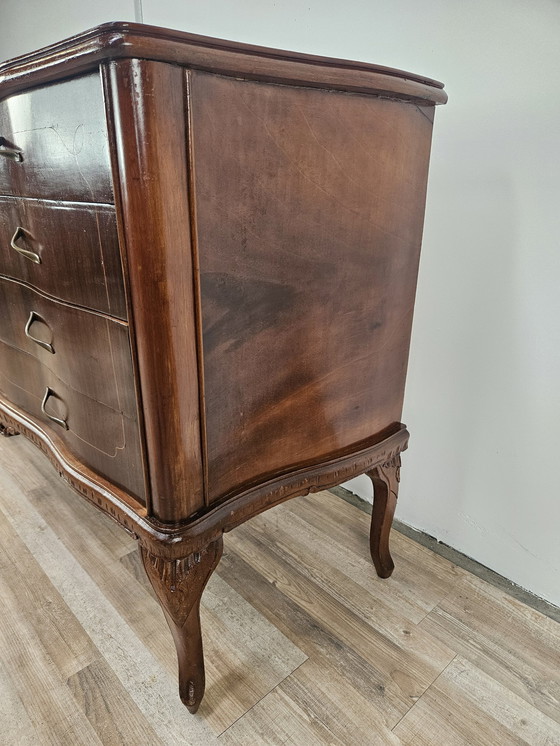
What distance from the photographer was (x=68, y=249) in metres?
0.72

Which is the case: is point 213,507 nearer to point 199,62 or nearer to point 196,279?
point 196,279

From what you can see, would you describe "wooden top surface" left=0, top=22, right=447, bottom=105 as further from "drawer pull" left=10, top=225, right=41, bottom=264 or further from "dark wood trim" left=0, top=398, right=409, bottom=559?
"dark wood trim" left=0, top=398, right=409, bottom=559

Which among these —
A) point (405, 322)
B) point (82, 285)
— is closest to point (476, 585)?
point (405, 322)

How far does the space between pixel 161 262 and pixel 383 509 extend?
0.76 m

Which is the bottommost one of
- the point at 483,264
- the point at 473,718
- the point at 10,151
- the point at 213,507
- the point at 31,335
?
the point at 473,718

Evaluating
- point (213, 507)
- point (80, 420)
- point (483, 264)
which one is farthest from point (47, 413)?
point (483, 264)

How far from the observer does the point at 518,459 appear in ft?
3.57

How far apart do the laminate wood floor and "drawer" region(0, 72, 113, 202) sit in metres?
0.85

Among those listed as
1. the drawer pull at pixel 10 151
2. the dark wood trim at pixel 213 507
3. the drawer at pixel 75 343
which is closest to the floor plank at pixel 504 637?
the dark wood trim at pixel 213 507

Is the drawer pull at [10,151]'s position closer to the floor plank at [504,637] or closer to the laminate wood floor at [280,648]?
the laminate wood floor at [280,648]

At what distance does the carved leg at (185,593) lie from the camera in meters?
0.76

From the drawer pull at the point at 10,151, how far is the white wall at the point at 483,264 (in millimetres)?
754

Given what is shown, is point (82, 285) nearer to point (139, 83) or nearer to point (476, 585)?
point (139, 83)

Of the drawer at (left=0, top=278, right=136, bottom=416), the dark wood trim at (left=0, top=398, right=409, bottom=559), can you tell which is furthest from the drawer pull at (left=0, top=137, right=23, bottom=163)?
the dark wood trim at (left=0, top=398, right=409, bottom=559)
